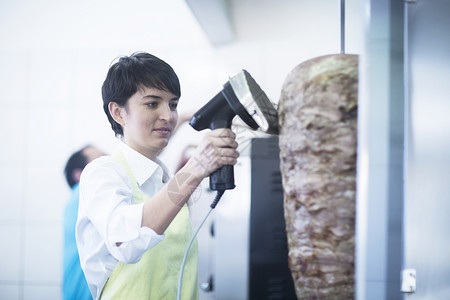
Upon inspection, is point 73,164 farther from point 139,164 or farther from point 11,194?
point 139,164

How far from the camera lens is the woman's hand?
529 millimetres

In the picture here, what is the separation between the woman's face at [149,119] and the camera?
24.3 inches

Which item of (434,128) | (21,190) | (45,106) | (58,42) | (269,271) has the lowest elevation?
(269,271)

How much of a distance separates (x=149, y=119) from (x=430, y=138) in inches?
19.6

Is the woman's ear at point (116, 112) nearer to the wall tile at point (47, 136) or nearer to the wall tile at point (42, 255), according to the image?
the wall tile at point (47, 136)

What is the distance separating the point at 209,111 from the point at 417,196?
352 mm

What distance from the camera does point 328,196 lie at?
0.44m

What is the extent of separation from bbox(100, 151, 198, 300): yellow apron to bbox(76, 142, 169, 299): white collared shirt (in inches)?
0.7

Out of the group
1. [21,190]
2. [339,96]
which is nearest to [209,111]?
[339,96]

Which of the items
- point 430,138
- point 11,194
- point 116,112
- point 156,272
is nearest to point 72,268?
point 156,272

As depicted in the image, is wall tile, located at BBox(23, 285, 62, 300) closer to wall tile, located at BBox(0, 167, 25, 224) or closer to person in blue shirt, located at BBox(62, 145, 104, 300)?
wall tile, located at BBox(0, 167, 25, 224)

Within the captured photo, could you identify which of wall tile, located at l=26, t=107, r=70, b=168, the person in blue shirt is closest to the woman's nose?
the person in blue shirt

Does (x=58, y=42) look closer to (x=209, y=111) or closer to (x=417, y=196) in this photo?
(x=209, y=111)

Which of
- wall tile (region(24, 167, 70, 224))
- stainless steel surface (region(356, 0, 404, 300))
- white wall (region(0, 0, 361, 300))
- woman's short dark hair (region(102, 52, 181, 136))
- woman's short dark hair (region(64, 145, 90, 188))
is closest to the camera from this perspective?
stainless steel surface (region(356, 0, 404, 300))
